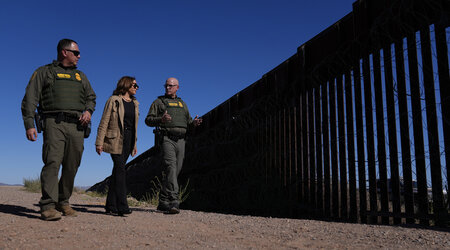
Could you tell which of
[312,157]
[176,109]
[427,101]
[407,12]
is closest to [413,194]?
[427,101]

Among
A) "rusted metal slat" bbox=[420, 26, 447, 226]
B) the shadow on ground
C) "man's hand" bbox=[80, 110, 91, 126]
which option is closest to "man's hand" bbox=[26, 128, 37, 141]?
"man's hand" bbox=[80, 110, 91, 126]

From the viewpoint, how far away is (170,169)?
5281 mm

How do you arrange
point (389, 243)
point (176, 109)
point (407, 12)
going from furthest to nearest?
point (176, 109)
point (407, 12)
point (389, 243)

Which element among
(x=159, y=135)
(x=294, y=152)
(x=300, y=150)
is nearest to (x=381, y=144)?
(x=300, y=150)

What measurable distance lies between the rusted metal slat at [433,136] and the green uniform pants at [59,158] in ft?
11.9

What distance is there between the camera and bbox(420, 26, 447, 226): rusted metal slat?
11.3 ft

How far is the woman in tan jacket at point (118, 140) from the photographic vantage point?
4637mm

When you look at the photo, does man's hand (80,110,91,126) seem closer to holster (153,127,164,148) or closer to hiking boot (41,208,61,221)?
hiking boot (41,208,61,221)

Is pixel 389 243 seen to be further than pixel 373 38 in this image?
No

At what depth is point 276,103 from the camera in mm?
6180

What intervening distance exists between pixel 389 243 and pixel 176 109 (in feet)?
11.4

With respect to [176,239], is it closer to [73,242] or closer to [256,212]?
[73,242]

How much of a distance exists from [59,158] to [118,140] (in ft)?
2.57

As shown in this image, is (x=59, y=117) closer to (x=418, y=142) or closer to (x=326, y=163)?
(x=326, y=163)
